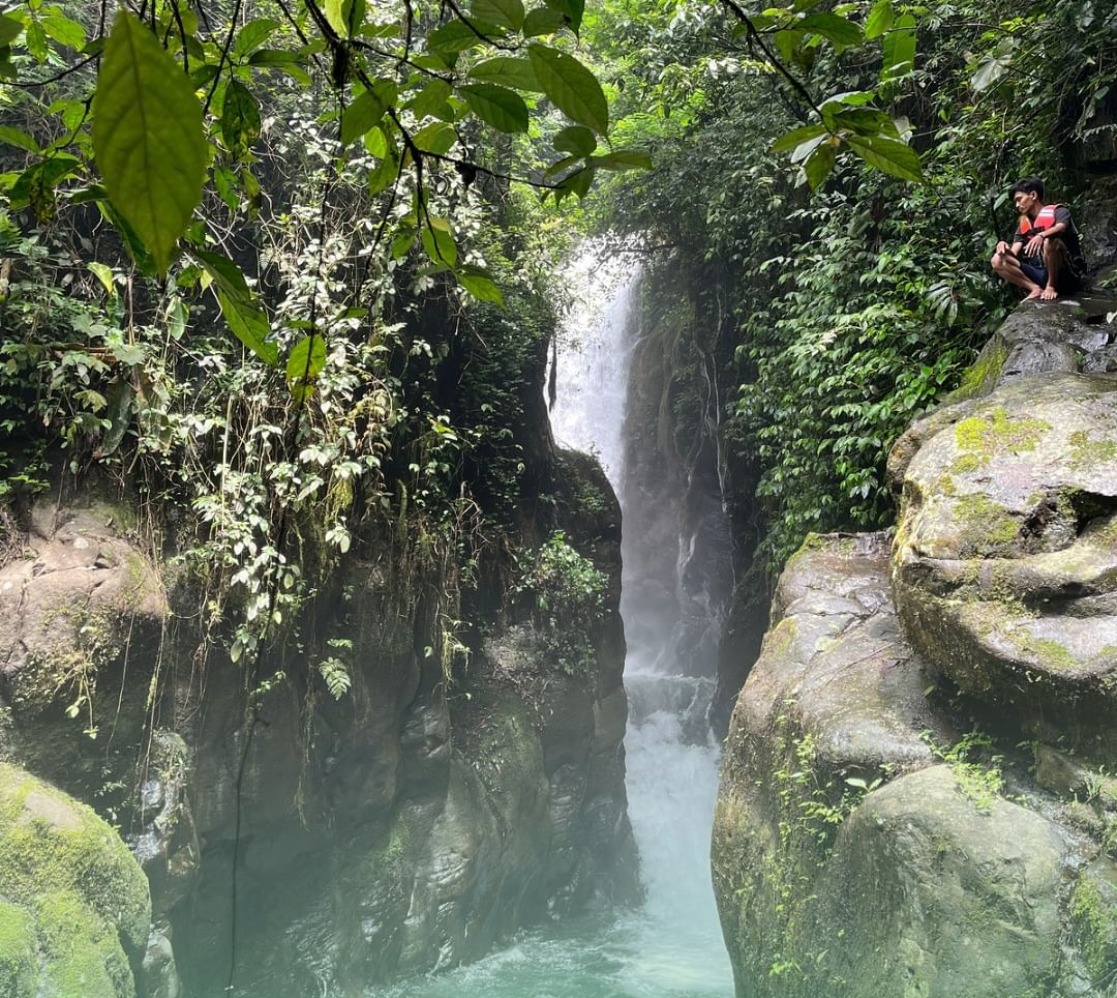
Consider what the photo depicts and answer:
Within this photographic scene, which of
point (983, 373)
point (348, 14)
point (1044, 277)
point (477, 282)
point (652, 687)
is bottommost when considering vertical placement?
point (652, 687)

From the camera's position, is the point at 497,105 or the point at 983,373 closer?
the point at 497,105

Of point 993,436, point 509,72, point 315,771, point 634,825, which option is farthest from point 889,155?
point 634,825

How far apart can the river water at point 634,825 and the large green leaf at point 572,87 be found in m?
7.37

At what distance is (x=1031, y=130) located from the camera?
550cm

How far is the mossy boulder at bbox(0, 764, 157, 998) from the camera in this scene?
3.79 metres

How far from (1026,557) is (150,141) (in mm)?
3775

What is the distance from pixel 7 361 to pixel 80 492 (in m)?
0.86

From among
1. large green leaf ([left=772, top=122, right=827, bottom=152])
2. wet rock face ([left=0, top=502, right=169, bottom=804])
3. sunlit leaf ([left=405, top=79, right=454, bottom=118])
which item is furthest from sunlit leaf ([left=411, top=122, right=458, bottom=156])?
wet rock face ([left=0, top=502, right=169, bottom=804])

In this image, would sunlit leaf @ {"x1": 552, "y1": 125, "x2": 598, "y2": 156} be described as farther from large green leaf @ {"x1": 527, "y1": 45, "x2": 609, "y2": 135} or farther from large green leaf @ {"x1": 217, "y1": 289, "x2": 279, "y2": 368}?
large green leaf @ {"x1": 217, "y1": 289, "x2": 279, "y2": 368}

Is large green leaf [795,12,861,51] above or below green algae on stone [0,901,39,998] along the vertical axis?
above

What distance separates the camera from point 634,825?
10.4m

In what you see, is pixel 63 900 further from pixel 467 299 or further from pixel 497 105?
pixel 467 299

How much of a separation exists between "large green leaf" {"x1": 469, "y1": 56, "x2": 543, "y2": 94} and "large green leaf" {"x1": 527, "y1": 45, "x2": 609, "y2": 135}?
0.13 feet

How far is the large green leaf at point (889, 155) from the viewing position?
0.76m
